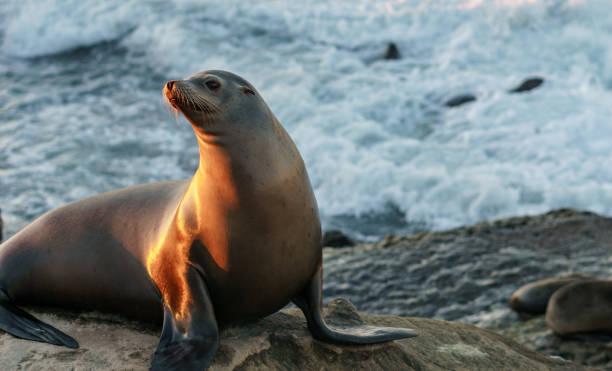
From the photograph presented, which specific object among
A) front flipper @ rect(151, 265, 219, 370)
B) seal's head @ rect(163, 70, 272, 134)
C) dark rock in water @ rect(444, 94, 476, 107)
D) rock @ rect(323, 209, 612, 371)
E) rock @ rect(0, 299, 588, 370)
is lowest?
rock @ rect(323, 209, 612, 371)

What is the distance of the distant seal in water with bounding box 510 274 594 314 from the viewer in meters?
5.34

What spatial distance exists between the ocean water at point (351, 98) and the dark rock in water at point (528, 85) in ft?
0.40

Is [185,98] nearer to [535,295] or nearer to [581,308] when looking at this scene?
[581,308]

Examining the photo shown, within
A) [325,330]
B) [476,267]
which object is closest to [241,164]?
[325,330]

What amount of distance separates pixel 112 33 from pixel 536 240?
1235cm

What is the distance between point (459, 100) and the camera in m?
12.1

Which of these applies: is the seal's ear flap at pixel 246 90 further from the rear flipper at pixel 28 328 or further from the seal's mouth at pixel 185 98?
the rear flipper at pixel 28 328

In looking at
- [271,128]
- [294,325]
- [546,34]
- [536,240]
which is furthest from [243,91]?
[546,34]

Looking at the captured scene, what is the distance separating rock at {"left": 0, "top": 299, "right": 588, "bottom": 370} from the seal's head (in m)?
0.87

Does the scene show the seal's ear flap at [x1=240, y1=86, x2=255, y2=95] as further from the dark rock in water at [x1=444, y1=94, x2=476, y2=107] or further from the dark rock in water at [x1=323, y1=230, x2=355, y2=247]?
the dark rock in water at [x1=444, y1=94, x2=476, y2=107]

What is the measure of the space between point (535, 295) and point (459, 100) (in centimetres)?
711

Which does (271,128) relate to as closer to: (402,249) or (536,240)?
(402,249)

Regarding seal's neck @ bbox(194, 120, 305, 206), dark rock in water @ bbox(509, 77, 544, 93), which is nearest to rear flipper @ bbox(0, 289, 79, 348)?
seal's neck @ bbox(194, 120, 305, 206)

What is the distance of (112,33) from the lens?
1611 centimetres
